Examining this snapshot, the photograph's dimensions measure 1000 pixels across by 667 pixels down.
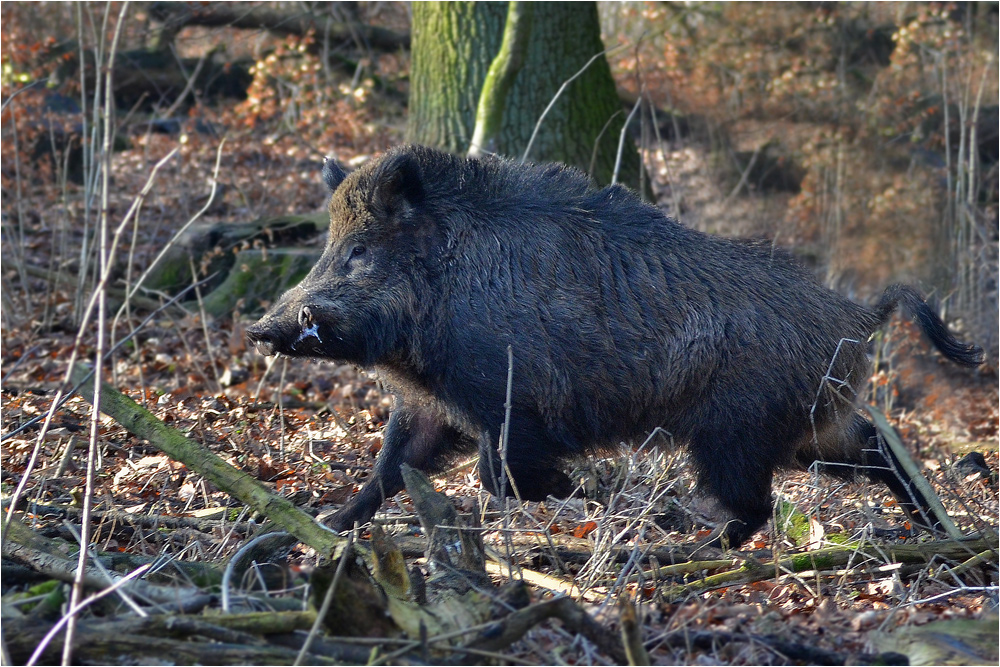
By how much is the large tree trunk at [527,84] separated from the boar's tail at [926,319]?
11.9 feet

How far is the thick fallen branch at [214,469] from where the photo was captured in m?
3.44

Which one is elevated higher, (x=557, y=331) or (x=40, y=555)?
(x=557, y=331)

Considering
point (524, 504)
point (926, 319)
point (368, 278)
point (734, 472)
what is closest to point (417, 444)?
point (524, 504)

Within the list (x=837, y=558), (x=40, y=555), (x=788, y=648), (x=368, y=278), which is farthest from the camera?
(x=368, y=278)

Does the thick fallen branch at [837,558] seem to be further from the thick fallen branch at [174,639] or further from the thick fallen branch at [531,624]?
the thick fallen branch at [174,639]

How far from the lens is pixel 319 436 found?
6.02 m

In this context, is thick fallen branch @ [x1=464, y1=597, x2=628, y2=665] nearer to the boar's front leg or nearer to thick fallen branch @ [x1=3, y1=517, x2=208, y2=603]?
thick fallen branch @ [x1=3, y1=517, x2=208, y2=603]

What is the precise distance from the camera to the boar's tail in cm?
485

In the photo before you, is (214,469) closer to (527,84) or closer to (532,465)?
(532,465)

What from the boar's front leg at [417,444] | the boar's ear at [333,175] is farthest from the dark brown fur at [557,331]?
the boar's ear at [333,175]

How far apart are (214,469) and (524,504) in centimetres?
161

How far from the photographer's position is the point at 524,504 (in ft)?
15.6

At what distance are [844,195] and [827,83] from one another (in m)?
A: 2.27

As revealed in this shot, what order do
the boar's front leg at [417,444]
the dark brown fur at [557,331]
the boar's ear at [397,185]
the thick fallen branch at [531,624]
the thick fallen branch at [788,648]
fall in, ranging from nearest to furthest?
the thick fallen branch at [531,624]
the thick fallen branch at [788,648]
the dark brown fur at [557,331]
the boar's ear at [397,185]
the boar's front leg at [417,444]
